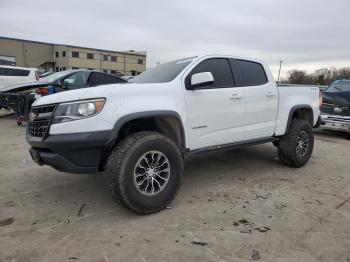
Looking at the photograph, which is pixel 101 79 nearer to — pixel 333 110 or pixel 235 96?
pixel 235 96

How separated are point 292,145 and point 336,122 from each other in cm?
461

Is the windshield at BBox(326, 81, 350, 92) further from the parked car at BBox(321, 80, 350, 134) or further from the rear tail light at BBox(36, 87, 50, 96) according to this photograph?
the rear tail light at BBox(36, 87, 50, 96)

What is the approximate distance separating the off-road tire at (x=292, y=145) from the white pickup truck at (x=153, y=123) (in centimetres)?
52

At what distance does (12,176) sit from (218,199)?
121 inches

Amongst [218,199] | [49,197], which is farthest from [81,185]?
[218,199]

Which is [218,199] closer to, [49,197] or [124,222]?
[124,222]

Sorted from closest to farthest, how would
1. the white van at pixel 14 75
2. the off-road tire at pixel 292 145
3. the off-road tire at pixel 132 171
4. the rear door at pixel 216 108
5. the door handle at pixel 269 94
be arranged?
the off-road tire at pixel 132 171, the rear door at pixel 216 108, the door handle at pixel 269 94, the off-road tire at pixel 292 145, the white van at pixel 14 75

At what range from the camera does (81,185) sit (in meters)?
4.82

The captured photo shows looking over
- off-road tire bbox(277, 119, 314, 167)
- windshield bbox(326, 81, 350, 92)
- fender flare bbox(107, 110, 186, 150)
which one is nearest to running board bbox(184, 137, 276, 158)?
fender flare bbox(107, 110, 186, 150)

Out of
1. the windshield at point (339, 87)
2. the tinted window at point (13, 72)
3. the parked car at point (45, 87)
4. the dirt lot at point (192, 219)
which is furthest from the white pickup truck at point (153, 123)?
the tinted window at point (13, 72)

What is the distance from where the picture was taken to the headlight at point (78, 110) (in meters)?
3.51

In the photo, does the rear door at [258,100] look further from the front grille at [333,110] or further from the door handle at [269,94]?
the front grille at [333,110]

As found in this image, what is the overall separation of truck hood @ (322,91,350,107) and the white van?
39.3 ft

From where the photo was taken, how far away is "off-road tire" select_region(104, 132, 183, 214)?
11.6ft
